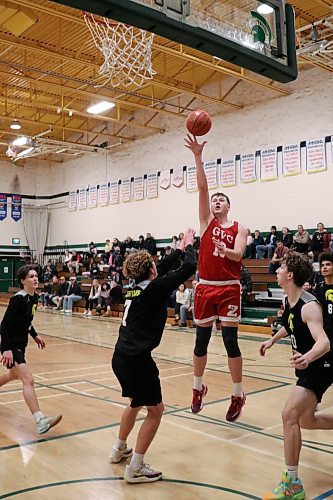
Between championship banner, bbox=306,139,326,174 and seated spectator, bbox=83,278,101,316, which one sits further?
seated spectator, bbox=83,278,101,316

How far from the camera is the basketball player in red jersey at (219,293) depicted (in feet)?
13.9

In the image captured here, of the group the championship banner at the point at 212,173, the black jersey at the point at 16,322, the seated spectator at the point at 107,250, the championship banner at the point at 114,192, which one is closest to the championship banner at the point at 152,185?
the championship banner at the point at 114,192

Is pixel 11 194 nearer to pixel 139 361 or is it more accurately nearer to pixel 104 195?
pixel 104 195

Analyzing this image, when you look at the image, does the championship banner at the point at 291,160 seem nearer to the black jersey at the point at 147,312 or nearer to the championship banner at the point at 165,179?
the championship banner at the point at 165,179

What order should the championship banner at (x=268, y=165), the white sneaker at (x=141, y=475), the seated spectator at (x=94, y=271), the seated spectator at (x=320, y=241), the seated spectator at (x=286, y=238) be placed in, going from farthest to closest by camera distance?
the seated spectator at (x=94, y=271), the championship banner at (x=268, y=165), the seated spectator at (x=286, y=238), the seated spectator at (x=320, y=241), the white sneaker at (x=141, y=475)

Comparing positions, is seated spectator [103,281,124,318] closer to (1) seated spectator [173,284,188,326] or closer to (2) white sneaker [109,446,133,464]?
(1) seated spectator [173,284,188,326]

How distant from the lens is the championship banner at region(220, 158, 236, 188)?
16.6 m

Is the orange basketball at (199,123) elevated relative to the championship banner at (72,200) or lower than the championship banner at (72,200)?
lower

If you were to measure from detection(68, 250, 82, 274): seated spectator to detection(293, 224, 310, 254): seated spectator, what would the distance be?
412 inches

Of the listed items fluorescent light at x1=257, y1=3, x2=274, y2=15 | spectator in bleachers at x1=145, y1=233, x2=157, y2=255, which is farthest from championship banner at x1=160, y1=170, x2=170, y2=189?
fluorescent light at x1=257, y1=3, x2=274, y2=15

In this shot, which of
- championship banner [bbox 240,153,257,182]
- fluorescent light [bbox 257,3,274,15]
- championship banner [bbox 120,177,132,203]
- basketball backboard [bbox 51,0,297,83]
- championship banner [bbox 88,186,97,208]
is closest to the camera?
basketball backboard [bbox 51,0,297,83]

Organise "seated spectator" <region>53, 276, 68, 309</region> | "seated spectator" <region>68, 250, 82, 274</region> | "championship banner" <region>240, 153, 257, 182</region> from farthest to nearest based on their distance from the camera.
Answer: "seated spectator" <region>68, 250, 82, 274</region>
"seated spectator" <region>53, 276, 68, 309</region>
"championship banner" <region>240, 153, 257, 182</region>

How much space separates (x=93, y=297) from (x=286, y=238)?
266 inches

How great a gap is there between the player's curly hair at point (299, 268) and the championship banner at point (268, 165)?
12.8 meters
